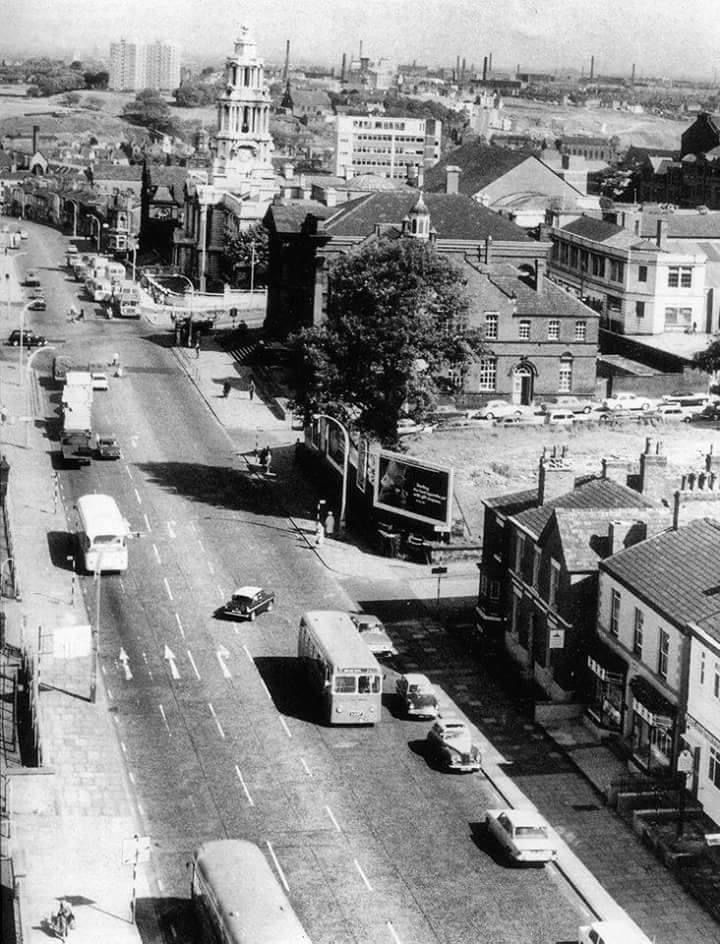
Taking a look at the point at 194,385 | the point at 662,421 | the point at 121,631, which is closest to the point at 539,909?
the point at 121,631

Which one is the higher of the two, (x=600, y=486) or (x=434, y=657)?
(x=600, y=486)

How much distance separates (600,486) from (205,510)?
91.5 ft

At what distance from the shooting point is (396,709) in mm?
66750

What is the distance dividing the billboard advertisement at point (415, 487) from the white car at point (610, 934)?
41.4m

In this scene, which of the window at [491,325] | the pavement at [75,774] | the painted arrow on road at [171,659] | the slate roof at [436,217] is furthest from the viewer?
the slate roof at [436,217]

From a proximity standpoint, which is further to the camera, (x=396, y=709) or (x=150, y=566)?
(x=150, y=566)

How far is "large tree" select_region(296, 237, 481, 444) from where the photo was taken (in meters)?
94.5

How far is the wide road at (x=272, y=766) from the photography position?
50.8m

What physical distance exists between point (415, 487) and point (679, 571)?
2670 centimetres

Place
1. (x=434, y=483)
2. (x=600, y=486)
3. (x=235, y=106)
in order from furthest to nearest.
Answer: (x=235, y=106) → (x=434, y=483) → (x=600, y=486)

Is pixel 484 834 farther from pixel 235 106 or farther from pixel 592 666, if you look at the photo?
pixel 235 106

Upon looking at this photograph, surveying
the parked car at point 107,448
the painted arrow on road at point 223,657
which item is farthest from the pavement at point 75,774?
the parked car at point 107,448

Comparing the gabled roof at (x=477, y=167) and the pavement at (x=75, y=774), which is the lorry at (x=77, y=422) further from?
the gabled roof at (x=477, y=167)

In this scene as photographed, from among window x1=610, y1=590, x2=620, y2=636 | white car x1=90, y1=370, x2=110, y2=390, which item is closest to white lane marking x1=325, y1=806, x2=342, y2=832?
window x1=610, y1=590, x2=620, y2=636
